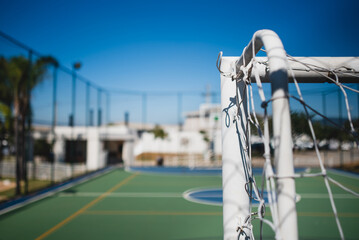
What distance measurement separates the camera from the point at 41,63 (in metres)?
8.28

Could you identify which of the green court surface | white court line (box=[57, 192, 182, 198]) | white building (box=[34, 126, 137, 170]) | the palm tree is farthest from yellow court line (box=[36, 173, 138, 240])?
white building (box=[34, 126, 137, 170])

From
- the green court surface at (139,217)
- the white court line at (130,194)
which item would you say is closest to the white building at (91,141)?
the white court line at (130,194)

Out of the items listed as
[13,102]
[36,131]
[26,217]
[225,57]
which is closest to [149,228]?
[26,217]

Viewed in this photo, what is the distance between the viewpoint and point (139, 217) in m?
4.91

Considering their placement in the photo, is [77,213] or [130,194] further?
[130,194]

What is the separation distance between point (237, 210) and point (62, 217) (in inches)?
179

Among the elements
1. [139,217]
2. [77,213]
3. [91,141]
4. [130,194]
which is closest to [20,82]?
[91,141]

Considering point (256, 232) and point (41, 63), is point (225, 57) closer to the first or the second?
point (256, 232)

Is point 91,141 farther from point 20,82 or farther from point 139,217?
point 139,217

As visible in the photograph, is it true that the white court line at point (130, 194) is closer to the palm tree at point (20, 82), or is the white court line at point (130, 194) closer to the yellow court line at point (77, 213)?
the yellow court line at point (77, 213)

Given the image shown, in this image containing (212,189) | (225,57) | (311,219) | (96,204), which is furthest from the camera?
(212,189)

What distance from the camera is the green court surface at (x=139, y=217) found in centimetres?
396

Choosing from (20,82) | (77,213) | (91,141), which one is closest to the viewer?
(77,213)

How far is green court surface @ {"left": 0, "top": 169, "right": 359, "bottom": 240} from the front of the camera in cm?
396
